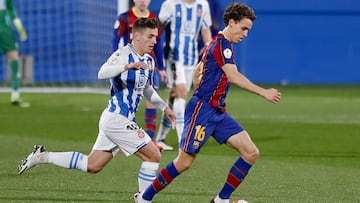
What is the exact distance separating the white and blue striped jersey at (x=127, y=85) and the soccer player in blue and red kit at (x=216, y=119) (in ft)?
1.43

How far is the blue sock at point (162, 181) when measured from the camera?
7.53 m

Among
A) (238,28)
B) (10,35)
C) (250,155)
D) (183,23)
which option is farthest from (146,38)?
(10,35)

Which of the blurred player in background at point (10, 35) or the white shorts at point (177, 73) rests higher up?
the white shorts at point (177, 73)

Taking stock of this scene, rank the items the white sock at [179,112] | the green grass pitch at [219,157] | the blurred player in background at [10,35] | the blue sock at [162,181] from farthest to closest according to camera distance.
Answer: the blurred player in background at [10,35] → the white sock at [179,112] → the green grass pitch at [219,157] → the blue sock at [162,181]

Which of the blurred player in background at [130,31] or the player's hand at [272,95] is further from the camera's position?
the blurred player in background at [130,31]

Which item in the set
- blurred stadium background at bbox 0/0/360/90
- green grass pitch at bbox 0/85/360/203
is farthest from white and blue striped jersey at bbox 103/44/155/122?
blurred stadium background at bbox 0/0/360/90

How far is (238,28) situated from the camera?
7645mm

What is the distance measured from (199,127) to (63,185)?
177cm

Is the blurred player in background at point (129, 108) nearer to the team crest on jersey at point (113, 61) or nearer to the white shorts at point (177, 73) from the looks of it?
the team crest on jersey at point (113, 61)

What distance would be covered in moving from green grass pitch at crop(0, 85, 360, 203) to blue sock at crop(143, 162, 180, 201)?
1.45 feet

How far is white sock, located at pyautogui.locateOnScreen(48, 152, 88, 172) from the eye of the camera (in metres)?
8.05

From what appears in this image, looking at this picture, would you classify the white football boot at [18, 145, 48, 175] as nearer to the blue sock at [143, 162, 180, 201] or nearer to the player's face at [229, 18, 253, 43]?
the blue sock at [143, 162, 180, 201]

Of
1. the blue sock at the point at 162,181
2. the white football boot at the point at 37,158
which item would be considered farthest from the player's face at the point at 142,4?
the blue sock at the point at 162,181

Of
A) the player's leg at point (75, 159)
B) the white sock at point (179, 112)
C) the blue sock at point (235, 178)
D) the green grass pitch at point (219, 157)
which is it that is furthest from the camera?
the white sock at point (179, 112)
